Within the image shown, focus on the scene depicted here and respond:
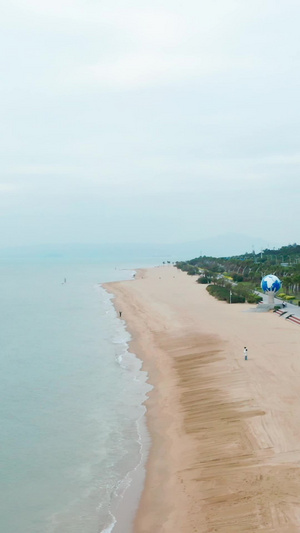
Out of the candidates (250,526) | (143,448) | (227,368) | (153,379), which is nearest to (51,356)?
(153,379)

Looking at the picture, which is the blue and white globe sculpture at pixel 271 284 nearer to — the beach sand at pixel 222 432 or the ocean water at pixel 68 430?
the beach sand at pixel 222 432

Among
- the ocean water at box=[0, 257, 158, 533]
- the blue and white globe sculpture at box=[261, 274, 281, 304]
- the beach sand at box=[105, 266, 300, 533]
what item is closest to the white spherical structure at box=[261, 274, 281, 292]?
the blue and white globe sculpture at box=[261, 274, 281, 304]

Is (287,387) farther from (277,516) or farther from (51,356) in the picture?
(51,356)

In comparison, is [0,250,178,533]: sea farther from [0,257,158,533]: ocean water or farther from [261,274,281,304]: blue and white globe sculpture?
[261,274,281,304]: blue and white globe sculpture

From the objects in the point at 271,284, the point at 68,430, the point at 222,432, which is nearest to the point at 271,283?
the point at 271,284

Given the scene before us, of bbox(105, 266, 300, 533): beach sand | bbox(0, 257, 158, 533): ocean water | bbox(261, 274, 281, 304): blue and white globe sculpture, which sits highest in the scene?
bbox(261, 274, 281, 304): blue and white globe sculpture

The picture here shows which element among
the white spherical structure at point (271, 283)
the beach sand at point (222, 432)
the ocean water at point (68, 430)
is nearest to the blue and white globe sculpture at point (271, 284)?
the white spherical structure at point (271, 283)

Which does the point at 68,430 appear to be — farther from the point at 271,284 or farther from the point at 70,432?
the point at 271,284
